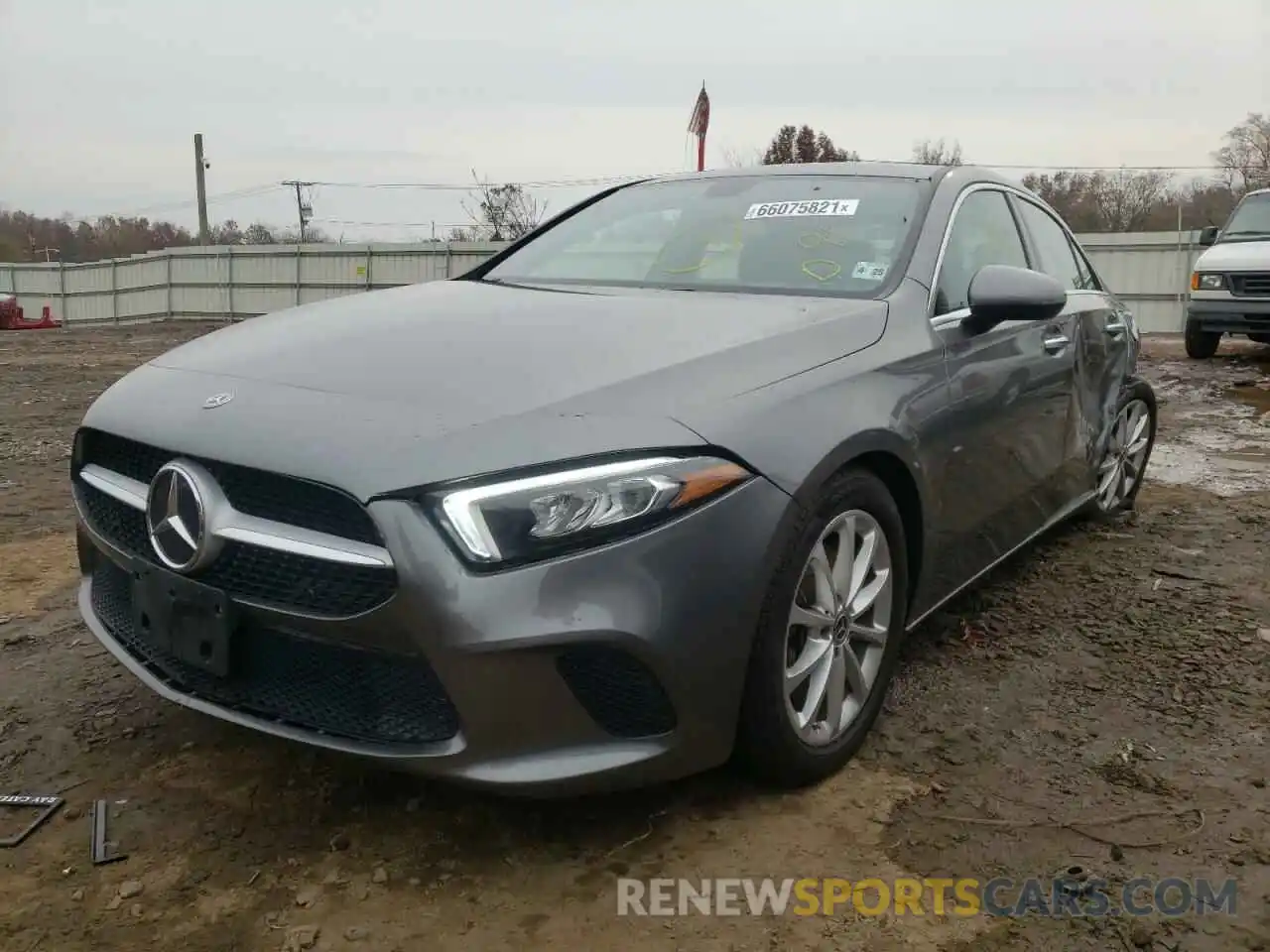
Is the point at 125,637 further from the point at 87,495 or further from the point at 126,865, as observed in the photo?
the point at 126,865

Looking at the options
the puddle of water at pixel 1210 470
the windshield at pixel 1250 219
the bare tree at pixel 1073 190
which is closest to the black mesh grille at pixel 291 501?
the puddle of water at pixel 1210 470

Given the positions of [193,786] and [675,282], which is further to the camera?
[675,282]

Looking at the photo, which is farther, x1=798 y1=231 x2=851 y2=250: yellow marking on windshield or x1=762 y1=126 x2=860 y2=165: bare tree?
x1=762 y1=126 x2=860 y2=165: bare tree

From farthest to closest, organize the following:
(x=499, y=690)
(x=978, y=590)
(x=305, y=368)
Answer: (x=978, y=590) → (x=305, y=368) → (x=499, y=690)

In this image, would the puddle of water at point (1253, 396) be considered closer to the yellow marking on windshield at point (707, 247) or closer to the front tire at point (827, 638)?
the yellow marking on windshield at point (707, 247)

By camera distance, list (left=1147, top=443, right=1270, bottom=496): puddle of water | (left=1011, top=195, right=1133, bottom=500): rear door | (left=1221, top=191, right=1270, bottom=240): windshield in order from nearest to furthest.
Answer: (left=1011, top=195, right=1133, bottom=500): rear door, (left=1147, top=443, right=1270, bottom=496): puddle of water, (left=1221, top=191, right=1270, bottom=240): windshield

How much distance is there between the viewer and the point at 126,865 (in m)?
2.06

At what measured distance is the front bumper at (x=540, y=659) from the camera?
1.78 meters

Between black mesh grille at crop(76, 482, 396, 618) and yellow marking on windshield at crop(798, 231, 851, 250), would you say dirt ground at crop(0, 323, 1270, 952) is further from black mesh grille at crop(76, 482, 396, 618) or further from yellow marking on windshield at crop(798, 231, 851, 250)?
yellow marking on windshield at crop(798, 231, 851, 250)

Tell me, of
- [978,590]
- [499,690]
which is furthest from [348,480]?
[978,590]

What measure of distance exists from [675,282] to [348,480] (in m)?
1.46

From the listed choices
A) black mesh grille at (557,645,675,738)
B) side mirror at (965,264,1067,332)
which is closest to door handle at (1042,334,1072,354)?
side mirror at (965,264,1067,332)

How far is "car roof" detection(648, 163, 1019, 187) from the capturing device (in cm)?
328

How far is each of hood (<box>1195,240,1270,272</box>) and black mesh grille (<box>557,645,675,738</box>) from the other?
10554 millimetres
